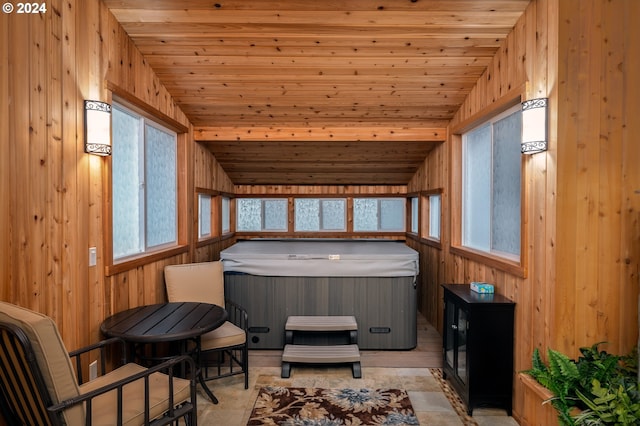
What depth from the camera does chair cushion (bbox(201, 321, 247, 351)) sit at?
8.50 ft

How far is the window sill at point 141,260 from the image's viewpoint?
7.67 ft

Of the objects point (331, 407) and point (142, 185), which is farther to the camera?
point (142, 185)

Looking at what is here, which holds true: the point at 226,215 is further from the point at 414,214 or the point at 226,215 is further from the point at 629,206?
the point at 629,206

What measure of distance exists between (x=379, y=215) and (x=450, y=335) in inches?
110

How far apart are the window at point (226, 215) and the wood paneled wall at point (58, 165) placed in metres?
2.39

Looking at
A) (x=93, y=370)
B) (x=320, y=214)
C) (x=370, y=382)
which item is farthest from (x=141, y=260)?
(x=320, y=214)

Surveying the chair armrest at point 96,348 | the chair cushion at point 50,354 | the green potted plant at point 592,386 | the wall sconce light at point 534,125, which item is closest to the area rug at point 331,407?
the green potted plant at point 592,386

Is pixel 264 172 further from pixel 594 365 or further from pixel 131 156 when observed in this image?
pixel 594 365

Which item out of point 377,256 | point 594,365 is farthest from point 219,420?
point 594,365

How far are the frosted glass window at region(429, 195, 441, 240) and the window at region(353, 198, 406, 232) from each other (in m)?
0.80

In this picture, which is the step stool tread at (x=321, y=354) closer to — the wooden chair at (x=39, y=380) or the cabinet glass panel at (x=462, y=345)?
the cabinet glass panel at (x=462, y=345)

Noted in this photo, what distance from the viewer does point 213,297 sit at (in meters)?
3.08

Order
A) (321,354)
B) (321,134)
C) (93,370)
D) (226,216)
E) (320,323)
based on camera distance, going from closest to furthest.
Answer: (93,370) → (321,354) → (320,323) → (321,134) → (226,216)

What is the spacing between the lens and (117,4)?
7.75 ft
